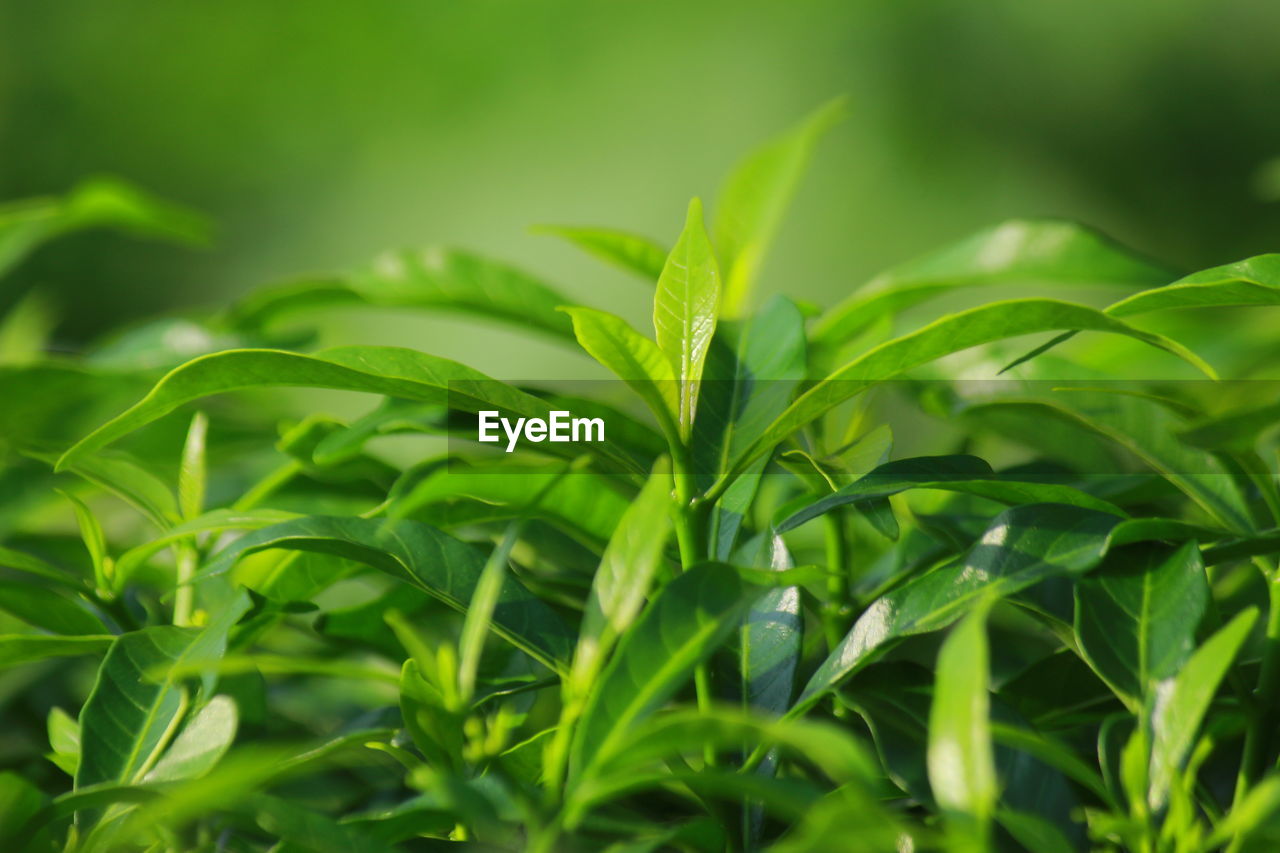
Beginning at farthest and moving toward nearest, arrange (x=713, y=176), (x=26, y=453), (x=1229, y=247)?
(x=713, y=176)
(x=1229, y=247)
(x=26, y=453)

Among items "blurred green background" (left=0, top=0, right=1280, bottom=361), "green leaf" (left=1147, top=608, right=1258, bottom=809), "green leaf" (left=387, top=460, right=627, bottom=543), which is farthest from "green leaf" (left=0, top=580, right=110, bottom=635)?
"blurred green background" (left=0, top=0, right=1280, bottom=361)

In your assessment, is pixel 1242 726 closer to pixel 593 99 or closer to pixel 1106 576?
pixel 1106 576

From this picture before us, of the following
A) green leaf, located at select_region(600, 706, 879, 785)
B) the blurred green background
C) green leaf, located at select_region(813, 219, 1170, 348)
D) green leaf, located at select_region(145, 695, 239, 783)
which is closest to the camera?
green leaf, located at select_region(600, 706, 879, 785)

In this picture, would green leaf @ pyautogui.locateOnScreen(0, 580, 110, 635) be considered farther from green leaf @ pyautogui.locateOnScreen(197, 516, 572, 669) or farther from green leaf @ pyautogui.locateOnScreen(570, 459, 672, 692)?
green leaf @ pyautogui.locateOnScreen(570, 459, 672, 692)

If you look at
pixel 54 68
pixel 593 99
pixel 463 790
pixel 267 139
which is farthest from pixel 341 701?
pixel 54 68

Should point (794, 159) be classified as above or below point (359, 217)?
below

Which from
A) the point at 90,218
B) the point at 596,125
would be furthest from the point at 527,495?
the point at 596,125

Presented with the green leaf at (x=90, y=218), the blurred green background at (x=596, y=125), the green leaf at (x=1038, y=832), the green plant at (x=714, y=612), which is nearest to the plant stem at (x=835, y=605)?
the green plant at (x=714, y=612)
